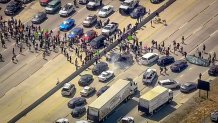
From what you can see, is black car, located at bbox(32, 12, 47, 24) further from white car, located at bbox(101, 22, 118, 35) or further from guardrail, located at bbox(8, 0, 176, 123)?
guardrail, located at bbox(8, 0, 176, 123)

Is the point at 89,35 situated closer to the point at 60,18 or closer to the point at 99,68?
the point at 99,68

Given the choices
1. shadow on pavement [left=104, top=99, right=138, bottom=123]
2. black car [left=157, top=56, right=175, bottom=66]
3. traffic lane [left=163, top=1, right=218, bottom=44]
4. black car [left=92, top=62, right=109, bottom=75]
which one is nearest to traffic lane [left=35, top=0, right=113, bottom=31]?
black car [left=92, top=62, right=109, bottom=75]

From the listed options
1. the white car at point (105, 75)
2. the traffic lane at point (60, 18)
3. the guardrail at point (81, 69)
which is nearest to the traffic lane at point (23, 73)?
the guardrail at point (81, 69)

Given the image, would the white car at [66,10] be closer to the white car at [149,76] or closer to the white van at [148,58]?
the white van at [148,58]

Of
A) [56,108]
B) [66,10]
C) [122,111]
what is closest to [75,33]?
[66,10]

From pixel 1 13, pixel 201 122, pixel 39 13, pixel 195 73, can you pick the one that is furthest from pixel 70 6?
pixel 201 122

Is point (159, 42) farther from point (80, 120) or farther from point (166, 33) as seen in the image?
point (80, 120)

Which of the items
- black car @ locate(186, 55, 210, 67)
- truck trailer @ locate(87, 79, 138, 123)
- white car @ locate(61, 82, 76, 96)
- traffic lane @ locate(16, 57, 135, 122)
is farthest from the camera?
Answer: black car @ locate(186, 55, 210, 67)
